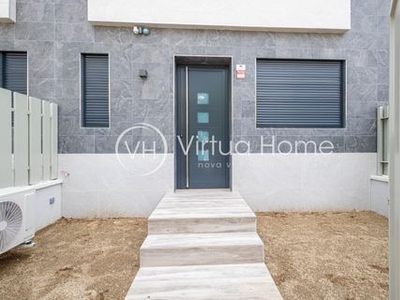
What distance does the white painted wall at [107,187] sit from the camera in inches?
142

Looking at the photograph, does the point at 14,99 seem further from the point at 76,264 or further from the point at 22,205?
the point at 76,264

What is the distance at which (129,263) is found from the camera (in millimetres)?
2367

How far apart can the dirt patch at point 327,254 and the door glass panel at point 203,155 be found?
1283 millimetres

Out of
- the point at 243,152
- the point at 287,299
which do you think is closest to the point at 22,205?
the point at 287,299

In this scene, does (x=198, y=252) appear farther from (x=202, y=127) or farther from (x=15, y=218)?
(x=202, y=127)

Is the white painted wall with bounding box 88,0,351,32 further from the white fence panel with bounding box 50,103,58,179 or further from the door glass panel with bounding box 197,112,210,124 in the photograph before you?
the white fence panel with bounding box 50,103,58,179

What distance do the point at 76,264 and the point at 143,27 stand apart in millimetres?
3411

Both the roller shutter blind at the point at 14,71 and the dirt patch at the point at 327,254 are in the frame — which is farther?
the roller shutter blind at the point at 14,71

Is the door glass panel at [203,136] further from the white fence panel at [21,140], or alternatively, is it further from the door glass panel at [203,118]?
the white fence panel at [21,140]

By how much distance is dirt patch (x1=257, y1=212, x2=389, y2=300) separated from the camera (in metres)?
1.95

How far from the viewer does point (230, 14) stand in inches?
143

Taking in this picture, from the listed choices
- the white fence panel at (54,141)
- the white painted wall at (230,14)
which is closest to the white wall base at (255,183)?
the white fence panel at (54,141)

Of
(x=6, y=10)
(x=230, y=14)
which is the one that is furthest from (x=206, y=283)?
(x=6, y=10)

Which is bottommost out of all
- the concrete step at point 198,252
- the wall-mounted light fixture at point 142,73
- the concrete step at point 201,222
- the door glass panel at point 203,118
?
the concrete step at point 198,252
